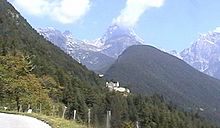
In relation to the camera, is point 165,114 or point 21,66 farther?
point 165,114

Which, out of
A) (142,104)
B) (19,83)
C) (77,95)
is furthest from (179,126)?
(19,83)

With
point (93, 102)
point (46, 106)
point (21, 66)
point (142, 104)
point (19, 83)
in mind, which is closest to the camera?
point (19, 83)

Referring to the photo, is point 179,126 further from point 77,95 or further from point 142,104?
point 77,95

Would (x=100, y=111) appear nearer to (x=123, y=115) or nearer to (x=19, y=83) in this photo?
(x=123, y=115)

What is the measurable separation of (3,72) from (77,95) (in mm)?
80655

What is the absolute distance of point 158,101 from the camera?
191750mm

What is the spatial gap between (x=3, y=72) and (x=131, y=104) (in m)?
119

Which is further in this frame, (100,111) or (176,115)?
(176,115)

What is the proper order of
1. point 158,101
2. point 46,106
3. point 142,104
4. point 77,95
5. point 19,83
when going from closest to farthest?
1. point 19,83
2. point 46,106
3. point 77,95
4. point 142,104
5. point 158,101

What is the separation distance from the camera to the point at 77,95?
13312 cm

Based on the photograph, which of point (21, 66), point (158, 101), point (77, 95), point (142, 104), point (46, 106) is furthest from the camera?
point (158, 101)

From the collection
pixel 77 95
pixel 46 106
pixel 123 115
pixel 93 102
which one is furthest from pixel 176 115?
pixel 46 106

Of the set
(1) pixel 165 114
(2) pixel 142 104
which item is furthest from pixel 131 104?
(1) pixel 165 114

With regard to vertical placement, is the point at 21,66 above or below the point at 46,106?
above
